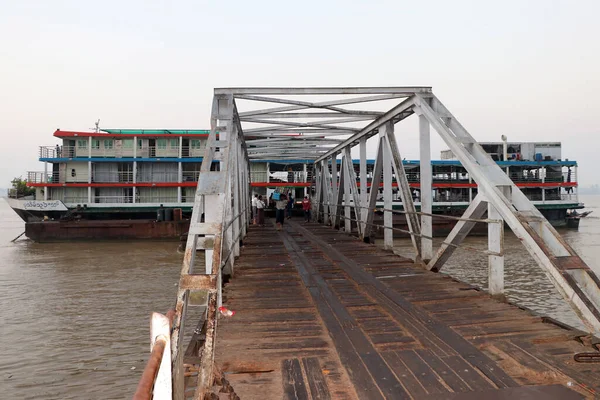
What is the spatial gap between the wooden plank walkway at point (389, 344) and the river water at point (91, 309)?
2692 millimetres

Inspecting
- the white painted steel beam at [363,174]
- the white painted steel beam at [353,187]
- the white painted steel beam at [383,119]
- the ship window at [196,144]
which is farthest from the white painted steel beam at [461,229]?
the ship window at [196,144]

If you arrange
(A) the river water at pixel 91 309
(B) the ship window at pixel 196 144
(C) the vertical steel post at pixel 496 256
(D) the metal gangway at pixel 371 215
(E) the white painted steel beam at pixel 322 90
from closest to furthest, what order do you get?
1. (D) the metal gangway at pixel 371 215
2. (C) the vertical steel post at pixel 496 256
3. (A) the river water at pixel 91 309
4. (E) the white painted steel beam at pixel 322 90
5. (B) the ship window at pixel 196 144

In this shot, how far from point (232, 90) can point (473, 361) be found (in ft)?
20.6

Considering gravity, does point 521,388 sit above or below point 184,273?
below

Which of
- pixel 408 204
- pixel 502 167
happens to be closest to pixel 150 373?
pixel 408 204

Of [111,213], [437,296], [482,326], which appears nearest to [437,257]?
[437,296]

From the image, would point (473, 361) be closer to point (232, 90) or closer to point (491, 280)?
point (491, 280)

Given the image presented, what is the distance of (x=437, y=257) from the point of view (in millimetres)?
7133

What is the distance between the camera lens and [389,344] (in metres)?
3.91

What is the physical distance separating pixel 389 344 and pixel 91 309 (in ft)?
29.3

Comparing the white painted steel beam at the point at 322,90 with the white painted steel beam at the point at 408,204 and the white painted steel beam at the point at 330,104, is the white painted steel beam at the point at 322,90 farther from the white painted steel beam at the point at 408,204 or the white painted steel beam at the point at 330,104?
the white painted steel beam at the point at 408,204

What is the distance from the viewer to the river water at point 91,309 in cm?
629

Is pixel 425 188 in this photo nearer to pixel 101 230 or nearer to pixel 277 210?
pixel 277 210

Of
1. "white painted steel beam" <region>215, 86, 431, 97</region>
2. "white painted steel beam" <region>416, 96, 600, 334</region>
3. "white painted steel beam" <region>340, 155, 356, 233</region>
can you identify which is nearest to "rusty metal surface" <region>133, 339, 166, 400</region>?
"white painted steel beam" <region>416, 96, 600, 334</region>
